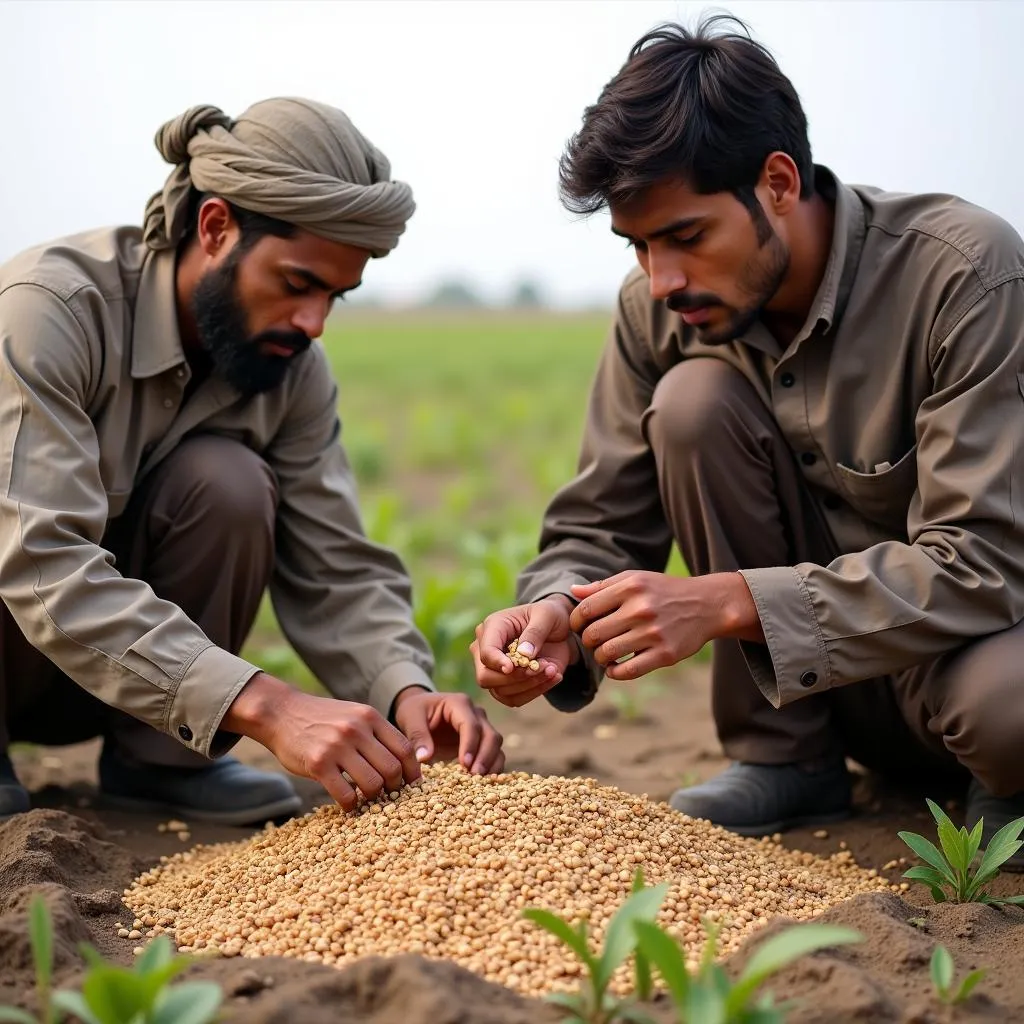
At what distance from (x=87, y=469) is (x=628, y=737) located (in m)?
2.21

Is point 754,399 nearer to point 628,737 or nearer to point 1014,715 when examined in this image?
point 1014,715

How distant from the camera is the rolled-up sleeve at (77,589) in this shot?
109 inches

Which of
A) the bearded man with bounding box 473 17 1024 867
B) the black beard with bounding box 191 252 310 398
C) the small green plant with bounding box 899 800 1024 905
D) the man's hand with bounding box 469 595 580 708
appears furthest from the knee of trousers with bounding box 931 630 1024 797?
the black beard with bounding box 191 252 310 398

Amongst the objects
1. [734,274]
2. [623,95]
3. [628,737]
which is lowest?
[628,737]

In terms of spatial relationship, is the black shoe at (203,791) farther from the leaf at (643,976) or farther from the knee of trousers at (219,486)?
the leaf at (643,976)

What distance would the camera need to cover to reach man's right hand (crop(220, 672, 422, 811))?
2.74 metres

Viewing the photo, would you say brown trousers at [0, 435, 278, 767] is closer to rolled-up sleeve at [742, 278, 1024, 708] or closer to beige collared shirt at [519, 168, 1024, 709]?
beige collared shirt at [519, 168, 1024, 709]

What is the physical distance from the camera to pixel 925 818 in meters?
3.37

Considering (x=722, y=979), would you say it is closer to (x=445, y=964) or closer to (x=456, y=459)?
(x=445, y=964)

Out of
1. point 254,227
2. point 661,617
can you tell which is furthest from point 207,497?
point 661,617

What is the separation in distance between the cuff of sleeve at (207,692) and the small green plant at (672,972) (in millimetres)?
1067

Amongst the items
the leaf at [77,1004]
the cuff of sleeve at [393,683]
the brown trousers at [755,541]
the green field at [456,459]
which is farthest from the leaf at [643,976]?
the green field at [456,459]

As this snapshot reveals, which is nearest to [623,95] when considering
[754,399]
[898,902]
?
[754,399]

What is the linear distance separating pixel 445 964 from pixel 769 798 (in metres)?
1.55
